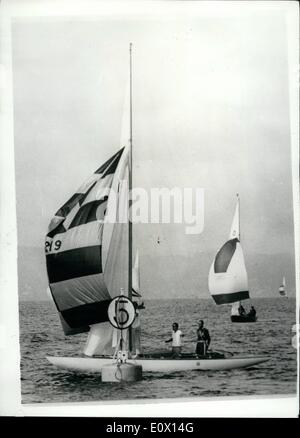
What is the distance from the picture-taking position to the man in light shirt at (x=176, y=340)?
4.69m

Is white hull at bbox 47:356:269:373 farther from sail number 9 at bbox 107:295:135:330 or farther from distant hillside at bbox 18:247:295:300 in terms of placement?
distant hillside at bbox 18:247:295:300

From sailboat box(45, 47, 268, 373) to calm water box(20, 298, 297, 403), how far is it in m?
0.07

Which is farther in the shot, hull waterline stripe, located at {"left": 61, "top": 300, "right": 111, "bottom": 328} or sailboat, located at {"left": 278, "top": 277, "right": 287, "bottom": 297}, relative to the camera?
hull waterline stripe, located at {"left": 61, "top": 300, "right": 111, "bottom": 328}

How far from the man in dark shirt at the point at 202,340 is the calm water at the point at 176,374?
3 cm

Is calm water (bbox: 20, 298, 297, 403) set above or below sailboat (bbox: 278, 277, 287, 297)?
below

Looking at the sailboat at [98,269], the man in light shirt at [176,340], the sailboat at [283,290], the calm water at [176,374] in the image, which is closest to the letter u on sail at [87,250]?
the sailboat at [98,269]

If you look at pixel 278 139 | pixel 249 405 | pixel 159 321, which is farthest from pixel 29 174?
pixel 249 405

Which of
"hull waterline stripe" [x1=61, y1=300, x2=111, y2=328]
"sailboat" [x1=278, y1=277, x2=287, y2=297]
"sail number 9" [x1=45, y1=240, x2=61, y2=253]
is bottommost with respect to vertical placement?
"hull waterline stripe" [x1=61, y1=300, x2=111, y2=328]

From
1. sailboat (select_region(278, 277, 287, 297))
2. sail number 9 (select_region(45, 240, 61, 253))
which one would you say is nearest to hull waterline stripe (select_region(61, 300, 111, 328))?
sail number 9 (select_region(45, 240, 61, 253))

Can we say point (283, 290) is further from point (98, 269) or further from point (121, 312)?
point (98, 269)

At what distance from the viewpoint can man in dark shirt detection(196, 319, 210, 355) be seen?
4.65 meters

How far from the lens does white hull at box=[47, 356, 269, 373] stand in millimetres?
4652

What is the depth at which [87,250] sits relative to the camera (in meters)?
4.76

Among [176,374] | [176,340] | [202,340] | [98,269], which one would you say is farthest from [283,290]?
[98,269]
